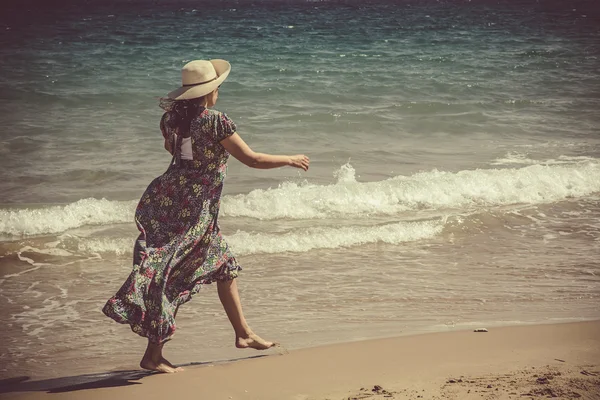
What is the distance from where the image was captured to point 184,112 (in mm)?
3773

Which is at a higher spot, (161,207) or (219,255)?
(161,207)

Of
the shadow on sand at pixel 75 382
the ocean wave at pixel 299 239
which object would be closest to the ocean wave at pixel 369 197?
the ocean wave at pixel 299 239

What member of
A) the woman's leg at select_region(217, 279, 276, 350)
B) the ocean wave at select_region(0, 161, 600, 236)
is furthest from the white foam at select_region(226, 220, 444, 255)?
the woman's leg at select_region(217, 279, 276, 350)

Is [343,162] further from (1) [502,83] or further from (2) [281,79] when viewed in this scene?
(1) [502,83]

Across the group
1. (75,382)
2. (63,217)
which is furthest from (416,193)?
(75,382)

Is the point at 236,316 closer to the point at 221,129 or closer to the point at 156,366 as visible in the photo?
the point at 156,366

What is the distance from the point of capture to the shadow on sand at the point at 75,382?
150 inches

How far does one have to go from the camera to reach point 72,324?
5.00 m

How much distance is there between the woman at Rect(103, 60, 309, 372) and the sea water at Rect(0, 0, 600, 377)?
0.65m

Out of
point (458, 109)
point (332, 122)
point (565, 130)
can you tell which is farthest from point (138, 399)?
point (458, 109)

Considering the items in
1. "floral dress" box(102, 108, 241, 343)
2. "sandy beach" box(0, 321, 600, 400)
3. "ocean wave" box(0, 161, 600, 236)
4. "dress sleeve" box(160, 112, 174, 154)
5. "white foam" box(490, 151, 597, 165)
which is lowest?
"sandy beach" box(0, 321, 600, 400)

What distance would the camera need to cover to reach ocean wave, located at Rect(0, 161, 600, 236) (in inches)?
305

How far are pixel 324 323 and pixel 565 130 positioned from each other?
29.6 feet

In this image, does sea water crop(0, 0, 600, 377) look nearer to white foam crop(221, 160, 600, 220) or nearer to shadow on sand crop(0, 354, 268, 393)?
white foam crop(221, 160, 600, 220)
